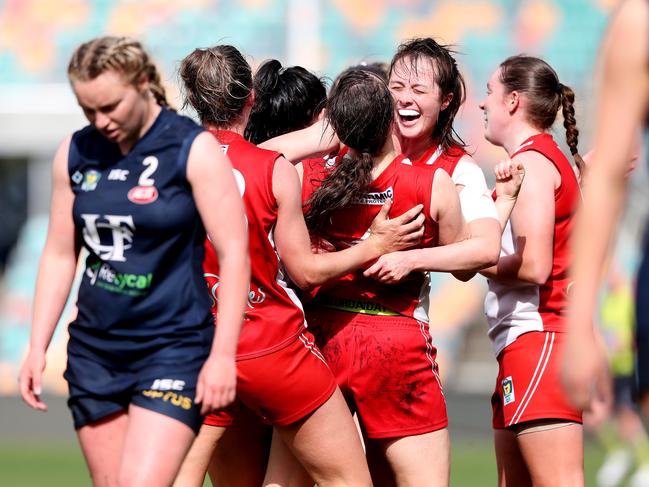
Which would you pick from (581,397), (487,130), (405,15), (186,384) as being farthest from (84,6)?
(581,397)

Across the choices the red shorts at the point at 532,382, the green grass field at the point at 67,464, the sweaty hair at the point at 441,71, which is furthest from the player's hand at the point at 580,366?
the green grass field at the point at 67,464

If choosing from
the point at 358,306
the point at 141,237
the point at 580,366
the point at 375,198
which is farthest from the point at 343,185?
the point at 580,366

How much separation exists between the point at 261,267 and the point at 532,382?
1256mm

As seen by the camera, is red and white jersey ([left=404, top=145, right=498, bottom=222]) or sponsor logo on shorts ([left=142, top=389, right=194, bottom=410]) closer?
sponsor logo on shorts ([left=142, top=389, right=194, bottom=410])

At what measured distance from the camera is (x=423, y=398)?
4.55 m

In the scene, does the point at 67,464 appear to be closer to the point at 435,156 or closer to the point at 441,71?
the point at 435,156

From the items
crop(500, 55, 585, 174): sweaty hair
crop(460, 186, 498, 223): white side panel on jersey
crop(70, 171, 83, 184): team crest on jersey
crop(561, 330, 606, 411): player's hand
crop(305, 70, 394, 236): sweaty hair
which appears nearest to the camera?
crop(561, 330, 606, 411): player's hand

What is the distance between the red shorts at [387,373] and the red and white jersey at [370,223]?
→ 8 centimetres

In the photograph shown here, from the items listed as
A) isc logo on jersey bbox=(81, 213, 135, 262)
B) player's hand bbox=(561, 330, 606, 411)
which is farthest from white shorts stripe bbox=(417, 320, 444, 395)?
player's hand bbox=(561, 330, 606, 411)

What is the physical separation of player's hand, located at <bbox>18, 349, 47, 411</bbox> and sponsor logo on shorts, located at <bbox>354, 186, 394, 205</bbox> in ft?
4.61

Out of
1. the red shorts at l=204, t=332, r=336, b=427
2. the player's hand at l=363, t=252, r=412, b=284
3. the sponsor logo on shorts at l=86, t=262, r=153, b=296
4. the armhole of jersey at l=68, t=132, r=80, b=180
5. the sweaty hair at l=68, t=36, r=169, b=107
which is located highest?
the sweaty hair at l=68, t=36, r=169, b=107

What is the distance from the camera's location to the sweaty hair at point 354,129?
432cm

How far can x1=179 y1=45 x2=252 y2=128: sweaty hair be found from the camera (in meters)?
4.38

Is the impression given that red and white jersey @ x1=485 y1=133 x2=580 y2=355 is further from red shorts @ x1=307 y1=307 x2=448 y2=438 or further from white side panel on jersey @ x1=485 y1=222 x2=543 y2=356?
red shorts @ x1=307 y1=307 x2=448 y2=438
